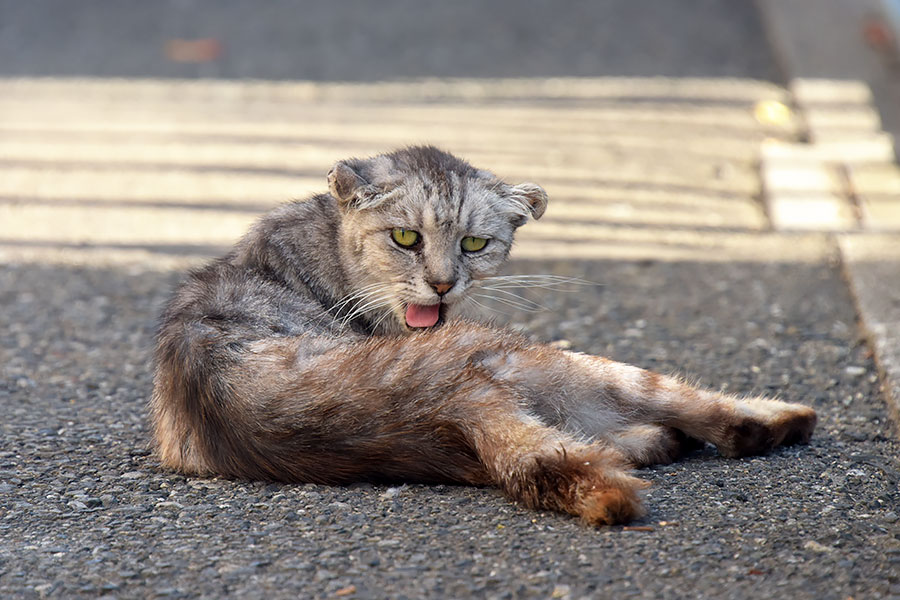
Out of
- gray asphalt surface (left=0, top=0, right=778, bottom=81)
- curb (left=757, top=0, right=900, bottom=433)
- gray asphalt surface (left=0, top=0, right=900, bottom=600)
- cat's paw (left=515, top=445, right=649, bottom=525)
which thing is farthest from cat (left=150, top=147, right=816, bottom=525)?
gray asphalt surface (left=0, top=0, right=778, bottom=81)

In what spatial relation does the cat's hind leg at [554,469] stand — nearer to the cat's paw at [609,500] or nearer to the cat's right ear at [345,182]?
the cat's paw at [609,500]

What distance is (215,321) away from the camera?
329 cm

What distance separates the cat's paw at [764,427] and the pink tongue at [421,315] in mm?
1011

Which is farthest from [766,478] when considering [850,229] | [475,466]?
[850,229]

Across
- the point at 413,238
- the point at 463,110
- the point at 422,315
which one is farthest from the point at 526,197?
the point at 463,110

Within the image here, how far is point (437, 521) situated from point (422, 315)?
0.95 meters

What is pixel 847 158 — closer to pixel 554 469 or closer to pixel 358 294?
pixel 358 294

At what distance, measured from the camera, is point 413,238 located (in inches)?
146

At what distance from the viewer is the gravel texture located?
2.61 metres

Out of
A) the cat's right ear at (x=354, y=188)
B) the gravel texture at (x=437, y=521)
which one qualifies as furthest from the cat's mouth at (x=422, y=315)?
the gravel texture at (x=437, y=521)

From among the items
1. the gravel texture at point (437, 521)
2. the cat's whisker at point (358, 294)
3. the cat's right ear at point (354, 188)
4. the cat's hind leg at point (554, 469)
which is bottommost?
the gravel texture at point (437, 521)

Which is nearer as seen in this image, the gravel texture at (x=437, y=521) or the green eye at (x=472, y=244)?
the gravel texture at (x=437, y=521)

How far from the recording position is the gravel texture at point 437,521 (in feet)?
8.55

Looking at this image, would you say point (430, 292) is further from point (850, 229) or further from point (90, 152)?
point (90, 152)
